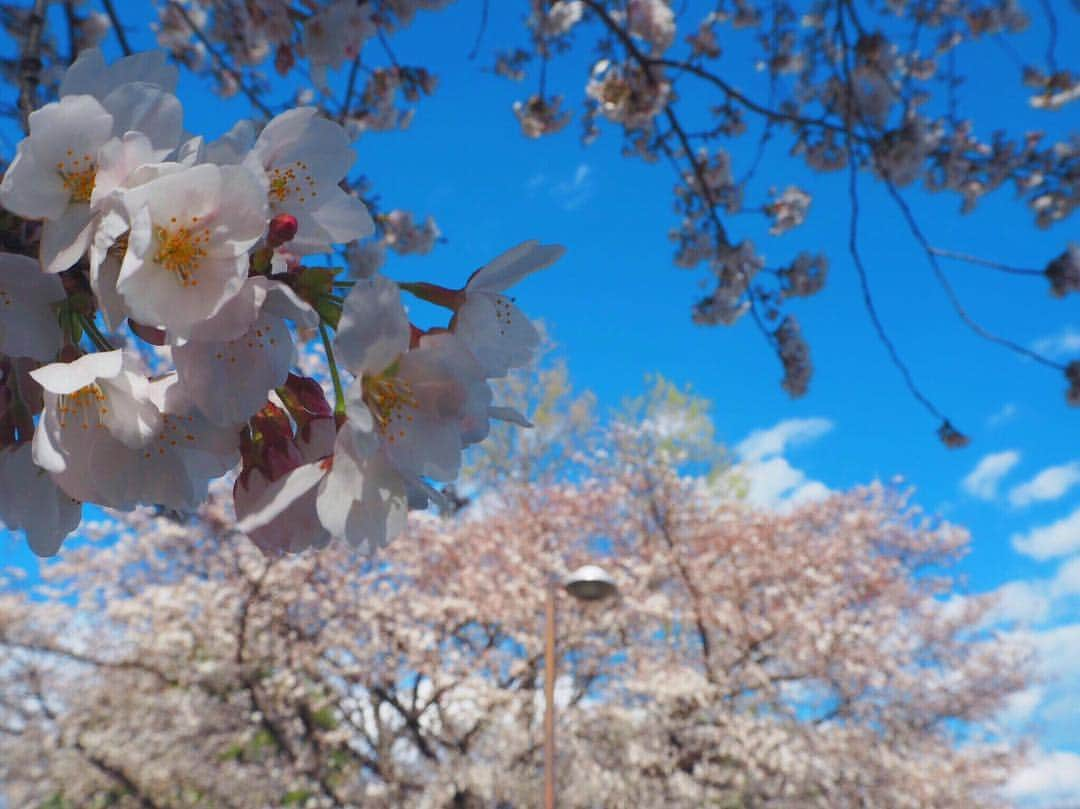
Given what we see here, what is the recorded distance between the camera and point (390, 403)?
463 mm

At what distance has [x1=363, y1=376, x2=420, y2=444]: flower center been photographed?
0.45 meters

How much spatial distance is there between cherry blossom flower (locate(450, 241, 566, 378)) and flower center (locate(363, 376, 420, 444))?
0.05m

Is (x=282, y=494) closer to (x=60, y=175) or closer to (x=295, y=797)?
(x=60, y=175)

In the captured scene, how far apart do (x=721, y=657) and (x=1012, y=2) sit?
248 inches

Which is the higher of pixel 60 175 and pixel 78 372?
pixel 60 175

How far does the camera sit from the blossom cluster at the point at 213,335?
0.40 m

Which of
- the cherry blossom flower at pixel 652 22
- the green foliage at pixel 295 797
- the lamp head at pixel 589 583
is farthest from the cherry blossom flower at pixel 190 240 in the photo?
the green foliage at pixel 295 797

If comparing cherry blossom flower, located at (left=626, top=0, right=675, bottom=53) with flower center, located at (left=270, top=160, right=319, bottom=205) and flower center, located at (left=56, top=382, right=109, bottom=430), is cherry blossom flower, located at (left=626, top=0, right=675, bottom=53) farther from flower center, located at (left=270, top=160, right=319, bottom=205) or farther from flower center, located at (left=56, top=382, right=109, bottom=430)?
flower center, located at (left=56, top=382, right=109, bottom=430)

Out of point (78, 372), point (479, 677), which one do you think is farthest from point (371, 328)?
point (479, 677)

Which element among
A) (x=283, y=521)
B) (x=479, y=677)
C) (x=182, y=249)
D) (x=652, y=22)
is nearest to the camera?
(x=182, y=249)

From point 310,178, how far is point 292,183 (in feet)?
0.04

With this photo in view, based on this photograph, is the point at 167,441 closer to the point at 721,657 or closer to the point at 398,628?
the point at 398,628

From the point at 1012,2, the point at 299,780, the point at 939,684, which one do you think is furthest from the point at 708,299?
the point at 939,684

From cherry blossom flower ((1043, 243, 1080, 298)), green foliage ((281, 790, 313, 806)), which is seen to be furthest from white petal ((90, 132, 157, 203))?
green foliage ((281, 790, 313, 806))
